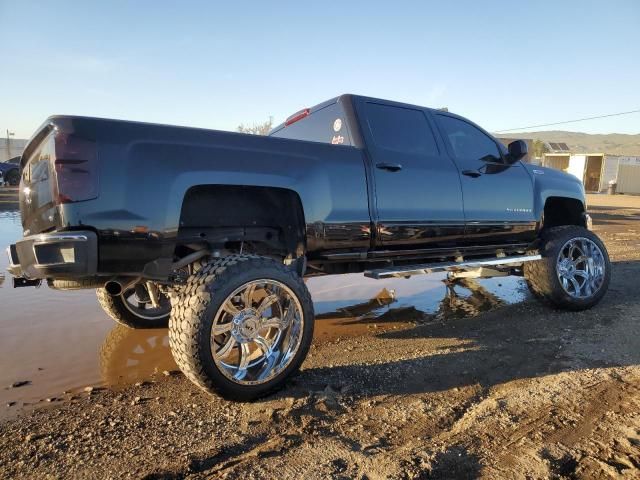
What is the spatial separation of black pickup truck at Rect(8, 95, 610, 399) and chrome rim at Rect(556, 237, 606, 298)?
0.03 m

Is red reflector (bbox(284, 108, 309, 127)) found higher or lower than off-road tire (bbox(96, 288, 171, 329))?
higher

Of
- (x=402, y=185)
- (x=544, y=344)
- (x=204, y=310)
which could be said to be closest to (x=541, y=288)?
(x=544, y=344)

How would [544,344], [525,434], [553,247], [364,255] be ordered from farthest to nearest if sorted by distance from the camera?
[553,247], [544,344], [364,255], [525,434]

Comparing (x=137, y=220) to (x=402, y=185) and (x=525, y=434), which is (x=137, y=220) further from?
(x=525, y=434)

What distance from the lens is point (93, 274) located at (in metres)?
2.55

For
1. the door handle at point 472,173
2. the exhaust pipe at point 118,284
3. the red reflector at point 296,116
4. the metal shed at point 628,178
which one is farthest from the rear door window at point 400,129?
the metal shed at point 628,178

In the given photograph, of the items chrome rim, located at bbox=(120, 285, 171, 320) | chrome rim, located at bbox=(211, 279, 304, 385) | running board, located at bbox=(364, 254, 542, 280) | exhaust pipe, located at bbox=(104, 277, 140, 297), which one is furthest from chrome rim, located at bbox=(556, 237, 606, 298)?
exhaust pipe, located at bbox=(104, 277, 140, 297)

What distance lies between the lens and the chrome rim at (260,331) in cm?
281

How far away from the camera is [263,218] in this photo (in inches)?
Answer: 133

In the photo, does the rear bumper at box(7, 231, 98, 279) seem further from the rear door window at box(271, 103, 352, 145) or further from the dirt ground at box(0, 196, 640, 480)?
the rear door window at box(271, 103, 352, 145)

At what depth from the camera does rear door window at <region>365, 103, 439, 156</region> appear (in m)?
3.85

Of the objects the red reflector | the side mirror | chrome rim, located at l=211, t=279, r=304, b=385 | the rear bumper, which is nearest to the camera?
the rear bumper

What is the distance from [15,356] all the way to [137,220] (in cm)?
200

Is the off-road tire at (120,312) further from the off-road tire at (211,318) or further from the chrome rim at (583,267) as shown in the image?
the chrome rim at (583,267)
